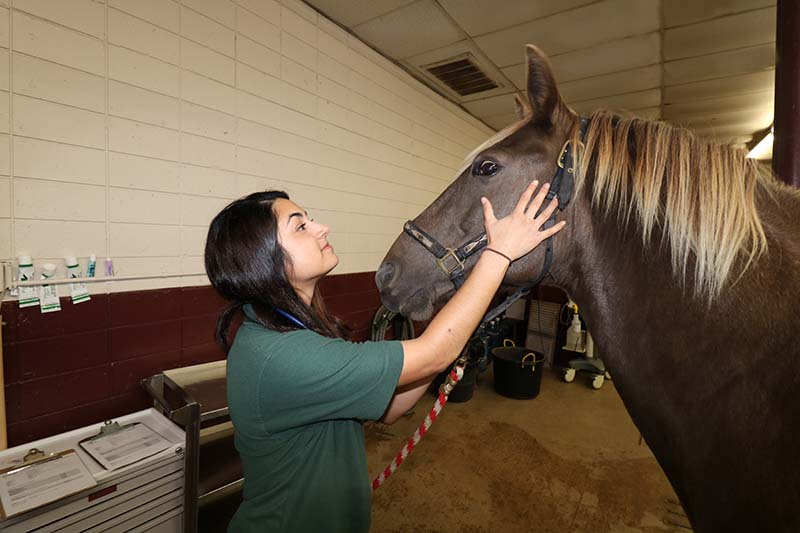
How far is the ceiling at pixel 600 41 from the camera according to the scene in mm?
2705

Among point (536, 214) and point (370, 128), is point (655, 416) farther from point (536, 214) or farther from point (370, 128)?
point (370, 128)

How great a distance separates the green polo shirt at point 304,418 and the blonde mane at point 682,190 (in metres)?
0.65

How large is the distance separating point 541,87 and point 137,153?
79.1 inches

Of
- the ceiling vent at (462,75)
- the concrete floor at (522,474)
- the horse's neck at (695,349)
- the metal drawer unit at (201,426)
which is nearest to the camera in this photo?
the horse's neck at (695,349)

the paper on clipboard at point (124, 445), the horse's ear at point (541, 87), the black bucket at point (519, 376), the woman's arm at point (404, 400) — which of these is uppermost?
the horse's ear at point (541, 87)

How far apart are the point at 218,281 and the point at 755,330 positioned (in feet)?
3.86

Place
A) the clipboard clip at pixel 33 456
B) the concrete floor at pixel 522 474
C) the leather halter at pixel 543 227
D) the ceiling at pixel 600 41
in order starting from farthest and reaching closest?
the ceiling at pixel 600 41 → the concrete floor at pixel 522 474 → the clipboard clip at pixel 33 456 → the leather halter at pixel 543 227

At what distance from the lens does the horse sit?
2.25 ft

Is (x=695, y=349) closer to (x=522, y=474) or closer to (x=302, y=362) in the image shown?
(x=302, y=362)

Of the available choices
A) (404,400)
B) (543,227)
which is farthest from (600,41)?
(404,400)

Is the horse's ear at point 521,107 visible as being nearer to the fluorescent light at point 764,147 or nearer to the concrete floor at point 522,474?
the concrete floor at point 522,474

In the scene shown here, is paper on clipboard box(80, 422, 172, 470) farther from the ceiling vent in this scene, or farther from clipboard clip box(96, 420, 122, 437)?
the ceiling vent

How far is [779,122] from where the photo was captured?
1.51 meters

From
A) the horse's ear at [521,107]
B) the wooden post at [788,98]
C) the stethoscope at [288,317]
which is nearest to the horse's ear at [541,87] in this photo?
the horse's ear at [521,107]
